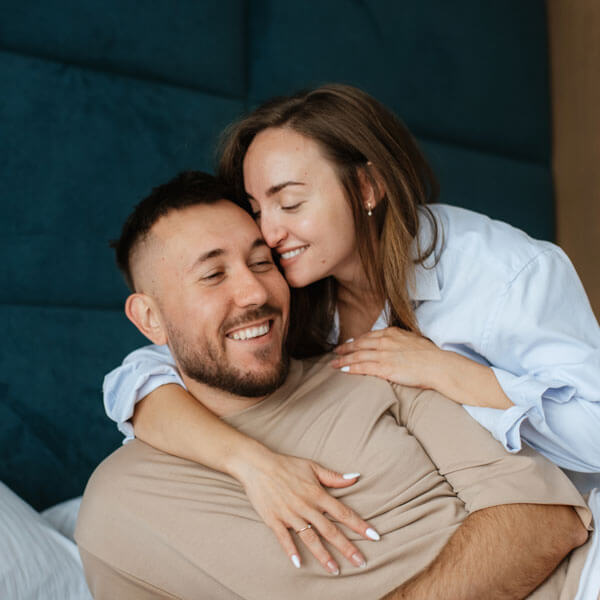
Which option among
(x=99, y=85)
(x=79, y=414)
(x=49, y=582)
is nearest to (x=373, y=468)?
(x=49, y=582)

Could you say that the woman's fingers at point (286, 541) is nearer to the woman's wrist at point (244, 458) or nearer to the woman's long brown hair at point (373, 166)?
the woman's wrist at point (244, 458)

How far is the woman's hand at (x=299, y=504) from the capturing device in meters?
1.09

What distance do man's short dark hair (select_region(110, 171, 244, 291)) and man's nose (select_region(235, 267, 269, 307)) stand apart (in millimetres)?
190

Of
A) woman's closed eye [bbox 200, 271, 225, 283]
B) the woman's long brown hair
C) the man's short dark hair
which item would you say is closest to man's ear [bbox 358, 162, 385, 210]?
the woman's long brown hair

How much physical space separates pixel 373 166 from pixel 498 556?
2.60 feet

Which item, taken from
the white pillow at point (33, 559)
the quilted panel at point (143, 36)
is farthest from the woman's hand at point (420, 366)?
the quilted panel at point (143, 36)

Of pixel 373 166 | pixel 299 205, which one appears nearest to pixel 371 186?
pixel 373 166

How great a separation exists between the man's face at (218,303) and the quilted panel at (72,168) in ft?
1.53

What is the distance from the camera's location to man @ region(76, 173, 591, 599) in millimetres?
1092

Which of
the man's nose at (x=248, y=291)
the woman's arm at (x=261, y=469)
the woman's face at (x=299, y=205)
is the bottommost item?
the woman's arm at (x=261, y=469)

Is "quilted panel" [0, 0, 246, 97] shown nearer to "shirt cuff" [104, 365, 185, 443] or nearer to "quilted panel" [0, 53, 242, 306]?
"quilted panel" [0, 53, 242, 306]

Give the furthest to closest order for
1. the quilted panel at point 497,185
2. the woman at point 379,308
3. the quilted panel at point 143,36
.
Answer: the quilted panel at point 497,185
the quilted panel at point 143,36
the woman at point 379,308

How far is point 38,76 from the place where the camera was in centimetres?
173

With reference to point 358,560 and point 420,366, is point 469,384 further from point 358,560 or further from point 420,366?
point 358,560
